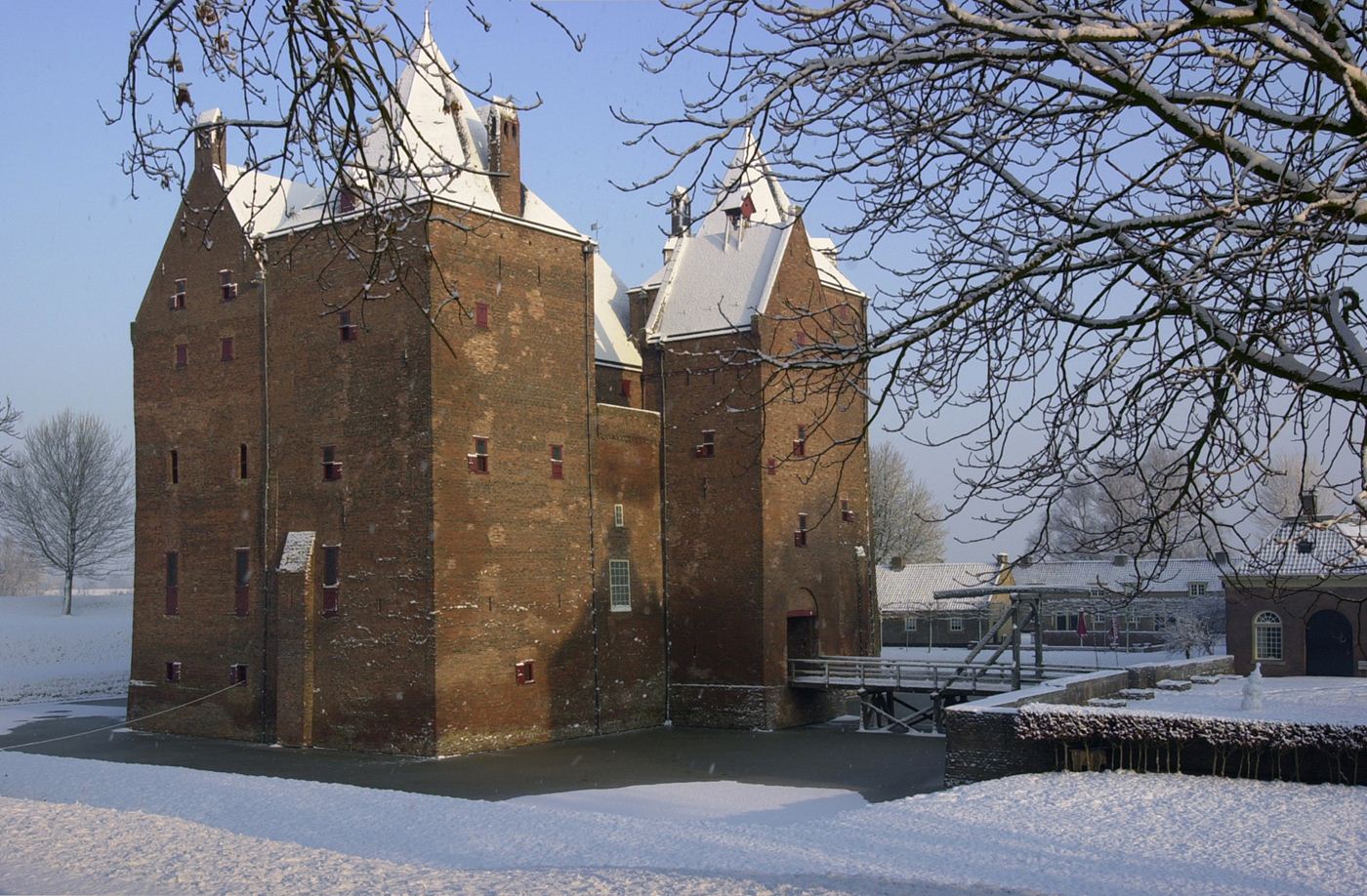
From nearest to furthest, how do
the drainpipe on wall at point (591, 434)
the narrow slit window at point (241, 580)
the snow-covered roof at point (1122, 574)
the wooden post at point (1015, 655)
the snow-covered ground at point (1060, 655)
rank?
the wooden post at point (1015, 655) < the narrow slit window at point (241, 580) < the drainpipe on wall at point (591, 434) < the snow-covered ground at point (1060, 655) < the snow-covered roof at point (1122, 574)

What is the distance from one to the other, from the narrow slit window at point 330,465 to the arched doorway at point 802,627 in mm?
12037

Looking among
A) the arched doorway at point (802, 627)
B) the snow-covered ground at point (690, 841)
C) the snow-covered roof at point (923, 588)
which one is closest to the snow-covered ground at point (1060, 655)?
the snow-covered roof at point (923, 588)

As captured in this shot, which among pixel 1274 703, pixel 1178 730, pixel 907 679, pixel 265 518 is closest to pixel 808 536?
A: pixel 907 679

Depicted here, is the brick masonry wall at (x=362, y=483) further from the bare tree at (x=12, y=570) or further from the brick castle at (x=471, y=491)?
the bare tree at (x=12, y=570)

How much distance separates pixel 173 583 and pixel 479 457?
31.4 feet

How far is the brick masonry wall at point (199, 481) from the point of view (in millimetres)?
29203

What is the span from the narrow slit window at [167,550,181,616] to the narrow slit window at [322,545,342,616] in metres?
5.52

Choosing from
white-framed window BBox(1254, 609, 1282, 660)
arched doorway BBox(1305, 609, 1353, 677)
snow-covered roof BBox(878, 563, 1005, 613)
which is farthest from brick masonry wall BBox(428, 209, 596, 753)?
snow-covered roof BBox(878, 563, 1005, 613)

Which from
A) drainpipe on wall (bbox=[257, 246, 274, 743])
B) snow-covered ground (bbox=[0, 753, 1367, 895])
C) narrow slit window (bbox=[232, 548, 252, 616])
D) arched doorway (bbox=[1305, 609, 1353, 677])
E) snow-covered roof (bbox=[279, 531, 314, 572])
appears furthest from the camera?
arched doorway (bbox=[1305, 609, 1353, 677])

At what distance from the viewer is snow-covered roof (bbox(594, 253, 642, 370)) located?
33.3m

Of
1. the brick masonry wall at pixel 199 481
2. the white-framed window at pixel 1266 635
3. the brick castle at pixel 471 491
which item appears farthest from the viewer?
the white-framed window at pixel 1266 635

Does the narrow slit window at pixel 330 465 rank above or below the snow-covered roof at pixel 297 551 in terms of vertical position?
above

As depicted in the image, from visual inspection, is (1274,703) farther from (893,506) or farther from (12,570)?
(12,570)

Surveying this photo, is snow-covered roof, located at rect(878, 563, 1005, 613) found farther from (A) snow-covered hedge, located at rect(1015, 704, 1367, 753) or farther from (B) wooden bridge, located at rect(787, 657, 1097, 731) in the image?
(A) snow-covered hedge, located at rect(1015, 704, 1367, 753)
